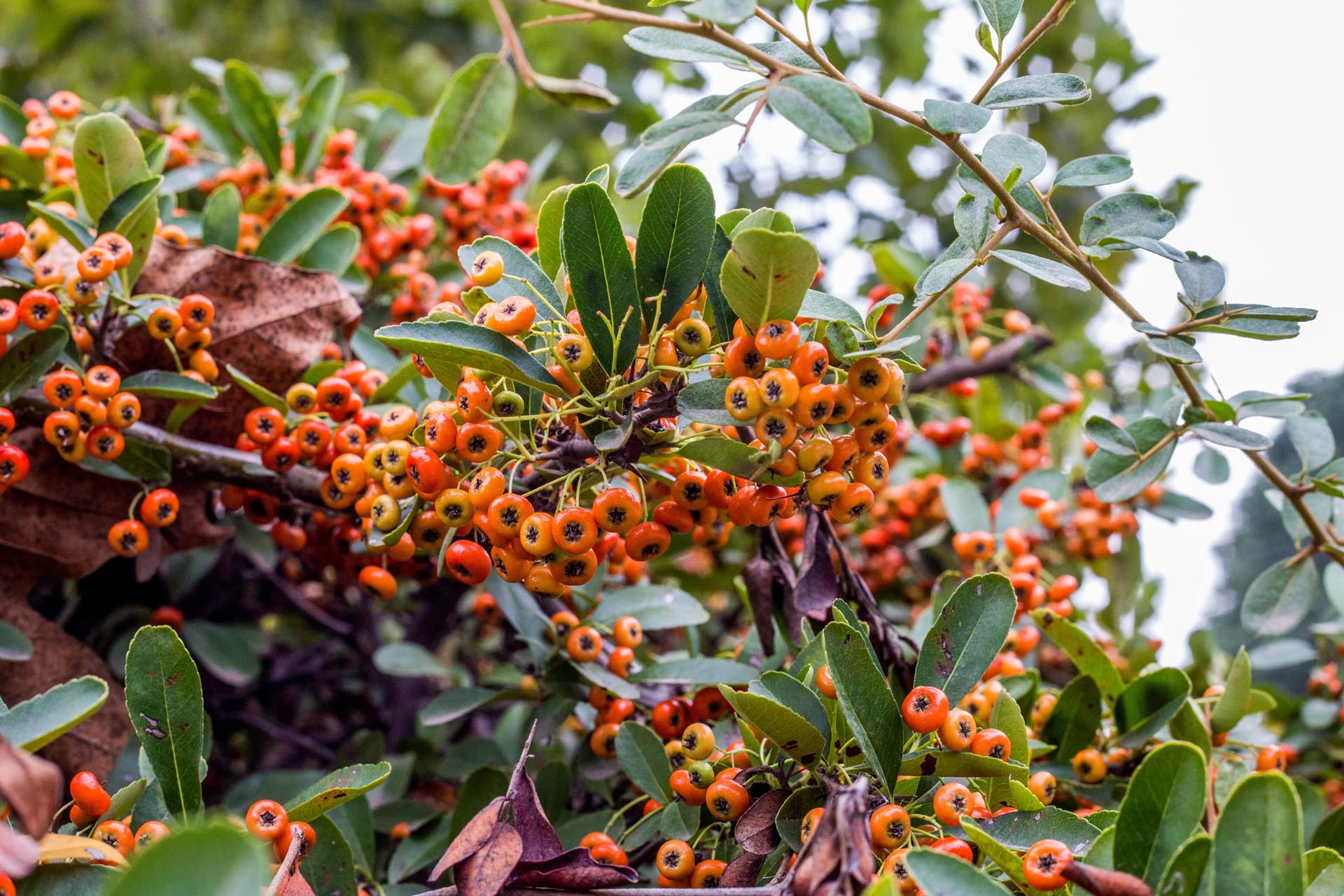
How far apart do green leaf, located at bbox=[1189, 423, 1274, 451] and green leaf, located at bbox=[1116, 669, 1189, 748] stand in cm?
36

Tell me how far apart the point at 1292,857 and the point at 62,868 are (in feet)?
3.91

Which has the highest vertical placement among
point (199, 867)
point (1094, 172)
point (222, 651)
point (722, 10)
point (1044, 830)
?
point (722, 10)

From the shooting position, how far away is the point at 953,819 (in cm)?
111

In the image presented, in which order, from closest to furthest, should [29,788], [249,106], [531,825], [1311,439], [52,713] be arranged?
1. [29,788]
2. [52,713]
3. [531,825]
4. [1311,439]
5. [249,106]

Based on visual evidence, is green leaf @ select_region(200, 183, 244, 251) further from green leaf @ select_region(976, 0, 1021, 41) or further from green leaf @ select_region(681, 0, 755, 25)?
green leaf @ select_region(976, 0, 1021, 41)

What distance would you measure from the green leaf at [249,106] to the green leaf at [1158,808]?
225 cm

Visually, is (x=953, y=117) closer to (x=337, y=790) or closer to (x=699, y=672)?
(x=699, y=672)

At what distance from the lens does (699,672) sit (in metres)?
1.55

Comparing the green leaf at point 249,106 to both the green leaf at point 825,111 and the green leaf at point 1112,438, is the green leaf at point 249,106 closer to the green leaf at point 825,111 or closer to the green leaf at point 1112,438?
the green leaf at point 825,111

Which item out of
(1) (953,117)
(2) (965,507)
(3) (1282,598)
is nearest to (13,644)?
(1) (953,117)

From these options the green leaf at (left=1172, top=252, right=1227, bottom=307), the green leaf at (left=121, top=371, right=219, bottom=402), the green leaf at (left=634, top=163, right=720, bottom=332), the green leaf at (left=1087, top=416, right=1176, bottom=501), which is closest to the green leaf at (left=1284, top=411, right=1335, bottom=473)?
the green leaf at (left=1087, top=416, right=1176, bottom=501)

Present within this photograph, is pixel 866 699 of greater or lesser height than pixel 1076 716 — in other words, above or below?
above

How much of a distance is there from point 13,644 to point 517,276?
1.01 m

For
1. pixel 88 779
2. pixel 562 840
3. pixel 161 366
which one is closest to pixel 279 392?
A: pixel 161 366
